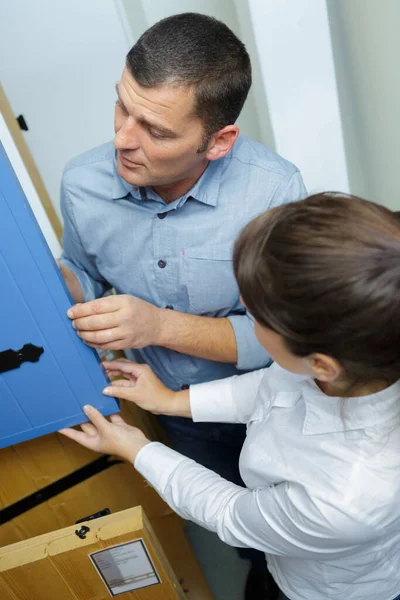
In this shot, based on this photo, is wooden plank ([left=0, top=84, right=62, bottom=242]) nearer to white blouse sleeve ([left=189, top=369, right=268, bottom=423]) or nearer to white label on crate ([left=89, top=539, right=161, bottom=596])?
white blouse sleeve ([left=189, top=369, right=268, bottom=423])

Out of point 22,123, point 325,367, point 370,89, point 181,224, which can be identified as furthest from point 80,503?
point 370,89

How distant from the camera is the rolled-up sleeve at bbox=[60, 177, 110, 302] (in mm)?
1062

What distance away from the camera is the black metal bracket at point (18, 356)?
33.9 inches

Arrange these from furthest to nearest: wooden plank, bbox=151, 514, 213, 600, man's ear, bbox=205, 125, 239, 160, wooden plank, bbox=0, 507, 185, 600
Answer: wooden plank, bbox=151, 514, 213, 600, man's ear, bbox=205, 125, 239, 160, wooden plank, bbox=0, 507, 185, 600

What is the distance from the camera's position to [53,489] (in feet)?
3.69

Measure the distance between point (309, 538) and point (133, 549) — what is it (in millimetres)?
288

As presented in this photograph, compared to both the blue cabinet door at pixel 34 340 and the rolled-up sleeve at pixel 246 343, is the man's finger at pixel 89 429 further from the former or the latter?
the rolled-up sleeve at pixel 246 343

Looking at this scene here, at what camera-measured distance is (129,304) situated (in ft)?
3.01

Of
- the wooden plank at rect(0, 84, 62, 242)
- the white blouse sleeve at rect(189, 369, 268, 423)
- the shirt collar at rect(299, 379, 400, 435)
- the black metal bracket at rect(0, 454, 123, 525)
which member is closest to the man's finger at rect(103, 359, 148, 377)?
the white blouse sleeve at rect(189, 369, 268, 423)

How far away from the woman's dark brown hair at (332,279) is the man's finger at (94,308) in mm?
318

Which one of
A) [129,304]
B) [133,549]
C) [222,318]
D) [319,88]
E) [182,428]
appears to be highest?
[319,88]

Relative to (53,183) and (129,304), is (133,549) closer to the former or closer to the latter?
(129,304)

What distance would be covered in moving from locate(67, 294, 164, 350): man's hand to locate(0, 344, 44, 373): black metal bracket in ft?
0.25

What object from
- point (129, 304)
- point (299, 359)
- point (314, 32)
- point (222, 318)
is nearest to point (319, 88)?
point (314, 32)
